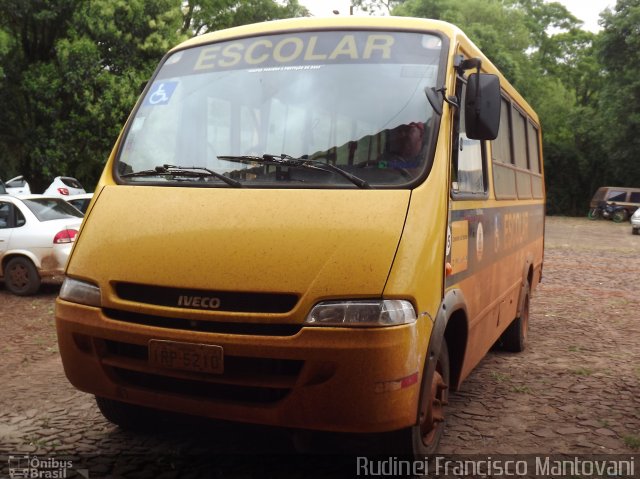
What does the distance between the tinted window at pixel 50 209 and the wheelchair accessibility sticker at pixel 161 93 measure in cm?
674

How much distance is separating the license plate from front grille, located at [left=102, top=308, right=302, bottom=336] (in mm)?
84

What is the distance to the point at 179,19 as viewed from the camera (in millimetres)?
22891

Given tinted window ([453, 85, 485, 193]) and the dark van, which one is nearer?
tinted window ([453, 85, 485, 193])

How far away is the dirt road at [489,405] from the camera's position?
4266mm

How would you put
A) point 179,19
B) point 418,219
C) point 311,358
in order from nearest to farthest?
point 311,358
point 418,219
point 179,19

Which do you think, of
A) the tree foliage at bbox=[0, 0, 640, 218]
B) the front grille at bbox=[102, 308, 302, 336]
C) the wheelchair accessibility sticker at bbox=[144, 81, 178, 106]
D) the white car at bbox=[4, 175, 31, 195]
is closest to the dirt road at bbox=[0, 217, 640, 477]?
the front grille at bbox=[102, 308, 302, 336]

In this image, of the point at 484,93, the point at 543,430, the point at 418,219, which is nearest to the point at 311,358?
the point at 418,219

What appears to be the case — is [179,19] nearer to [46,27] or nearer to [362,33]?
[46,27]

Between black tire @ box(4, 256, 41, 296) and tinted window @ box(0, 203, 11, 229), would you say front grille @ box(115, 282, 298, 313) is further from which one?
tinted window @ box(0, 203, 11, 229)

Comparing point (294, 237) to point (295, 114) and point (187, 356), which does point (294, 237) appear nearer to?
point (187, 356)

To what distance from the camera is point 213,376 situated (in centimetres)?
336

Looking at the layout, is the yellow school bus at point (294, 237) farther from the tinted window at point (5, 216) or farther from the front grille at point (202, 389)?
the tinted window at point (5, 216)

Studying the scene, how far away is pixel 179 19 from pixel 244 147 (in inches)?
806

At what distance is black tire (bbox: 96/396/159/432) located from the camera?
4258 millimetres
